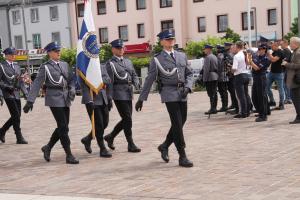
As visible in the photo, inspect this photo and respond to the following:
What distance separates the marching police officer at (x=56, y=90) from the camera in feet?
29.5

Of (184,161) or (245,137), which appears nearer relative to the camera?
(184,161)

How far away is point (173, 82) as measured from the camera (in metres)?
8.27

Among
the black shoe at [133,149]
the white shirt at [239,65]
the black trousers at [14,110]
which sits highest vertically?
the white shirt at [239,65]

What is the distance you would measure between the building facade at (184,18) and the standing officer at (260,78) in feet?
137

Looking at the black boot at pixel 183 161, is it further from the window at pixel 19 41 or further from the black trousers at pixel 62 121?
the window at pixel 19 41

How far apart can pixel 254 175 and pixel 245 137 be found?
3.34m

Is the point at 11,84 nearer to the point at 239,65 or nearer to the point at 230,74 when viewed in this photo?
the point at 239,65

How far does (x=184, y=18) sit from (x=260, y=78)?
4672 centimetres

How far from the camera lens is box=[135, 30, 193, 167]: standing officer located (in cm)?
822

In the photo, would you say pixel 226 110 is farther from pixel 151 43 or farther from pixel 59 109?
pixel 151 43

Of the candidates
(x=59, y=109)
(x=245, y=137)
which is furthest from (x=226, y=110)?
(x=59, y=109)

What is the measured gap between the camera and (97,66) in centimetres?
973

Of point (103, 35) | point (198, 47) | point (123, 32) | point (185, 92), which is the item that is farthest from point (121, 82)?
point (103, 35)

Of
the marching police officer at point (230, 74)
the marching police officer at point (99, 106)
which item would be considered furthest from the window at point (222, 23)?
the marching police officer at point (99, 106)
